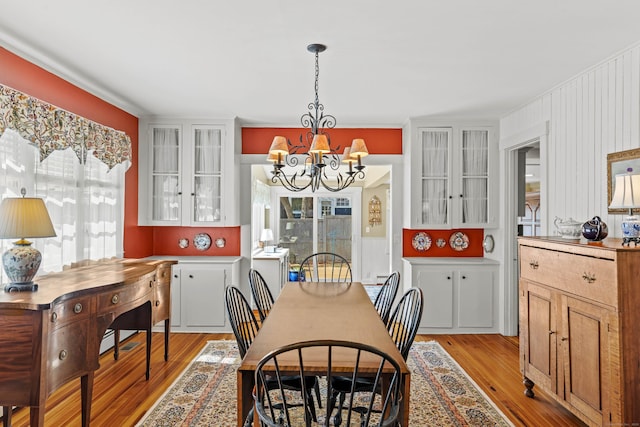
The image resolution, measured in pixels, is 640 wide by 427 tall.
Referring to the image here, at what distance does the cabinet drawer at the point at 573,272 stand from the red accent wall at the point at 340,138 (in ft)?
7.93

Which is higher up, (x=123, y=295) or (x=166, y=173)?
(x=166, y=173)

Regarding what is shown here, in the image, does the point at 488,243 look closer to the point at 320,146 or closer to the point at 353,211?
the point at 320,146

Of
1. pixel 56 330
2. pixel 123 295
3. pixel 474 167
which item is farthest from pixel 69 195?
pixel 474 167

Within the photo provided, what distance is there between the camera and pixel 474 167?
492 centimetres

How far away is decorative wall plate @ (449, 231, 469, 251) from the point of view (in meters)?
5.18

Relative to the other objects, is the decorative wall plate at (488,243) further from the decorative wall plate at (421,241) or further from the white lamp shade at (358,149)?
the white lamp shade at (358,149)

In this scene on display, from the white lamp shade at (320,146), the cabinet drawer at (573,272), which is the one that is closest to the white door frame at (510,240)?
the cabinet drawer at (573,272)

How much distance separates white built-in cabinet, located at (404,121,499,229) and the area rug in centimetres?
167

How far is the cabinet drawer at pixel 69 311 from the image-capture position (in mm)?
2203

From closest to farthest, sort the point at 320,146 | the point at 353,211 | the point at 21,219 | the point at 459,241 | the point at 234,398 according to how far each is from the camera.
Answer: the point at 21,219, the point at 320,146, the point at 234,398, the point at 459,241, the point at 353,211

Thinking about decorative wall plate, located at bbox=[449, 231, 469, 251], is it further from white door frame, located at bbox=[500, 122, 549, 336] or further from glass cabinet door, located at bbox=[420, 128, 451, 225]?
white door frame, located at bbox=[500, 122, 549, 336]

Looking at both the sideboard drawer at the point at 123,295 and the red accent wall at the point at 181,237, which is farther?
the red accent wall at the point at 181,237

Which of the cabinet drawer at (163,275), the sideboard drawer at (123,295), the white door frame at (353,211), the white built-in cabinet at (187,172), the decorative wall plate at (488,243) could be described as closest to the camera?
the sideboard drawer at (123,295)

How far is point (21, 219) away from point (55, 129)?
114 centimetres
